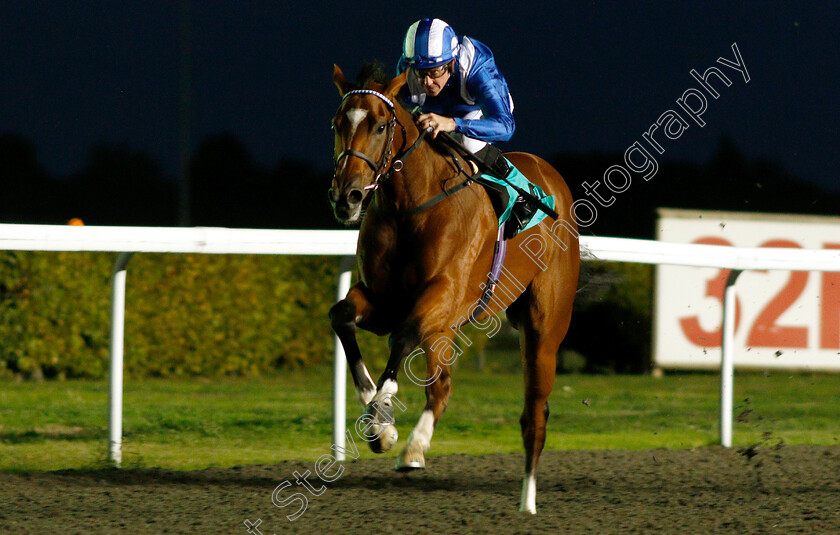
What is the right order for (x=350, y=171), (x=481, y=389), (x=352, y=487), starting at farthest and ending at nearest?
(x=481, y=389) < (x=352, y=487) < (x=350, y=171)

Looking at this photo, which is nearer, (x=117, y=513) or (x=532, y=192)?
(x=117, y=513)

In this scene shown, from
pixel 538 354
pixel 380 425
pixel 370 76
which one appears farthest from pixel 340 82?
pixel 538 354

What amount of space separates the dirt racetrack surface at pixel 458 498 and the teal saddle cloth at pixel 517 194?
120cm

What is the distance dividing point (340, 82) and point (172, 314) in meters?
5.21

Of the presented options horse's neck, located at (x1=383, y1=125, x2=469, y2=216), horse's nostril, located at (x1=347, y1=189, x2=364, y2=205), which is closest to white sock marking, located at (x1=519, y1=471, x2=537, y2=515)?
horse's neck, located at (x1=383, y1=125, x2=469, y2=216)

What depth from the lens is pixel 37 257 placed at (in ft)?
25.8

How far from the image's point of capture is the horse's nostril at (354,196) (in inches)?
132

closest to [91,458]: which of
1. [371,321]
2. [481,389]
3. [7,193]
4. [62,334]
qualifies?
[371,321]

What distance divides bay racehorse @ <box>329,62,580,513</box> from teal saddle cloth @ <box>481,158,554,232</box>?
0.21 ft

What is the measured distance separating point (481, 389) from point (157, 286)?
2.95m

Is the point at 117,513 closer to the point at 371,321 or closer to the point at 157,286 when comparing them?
the point at 371,321

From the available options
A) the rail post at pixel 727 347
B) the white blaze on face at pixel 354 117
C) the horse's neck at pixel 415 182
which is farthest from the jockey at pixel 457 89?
the rail post at pixel 727 347

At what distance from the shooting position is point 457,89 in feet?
14.0

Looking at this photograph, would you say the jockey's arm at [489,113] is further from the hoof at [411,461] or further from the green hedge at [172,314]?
the green hedge at [172,314]
